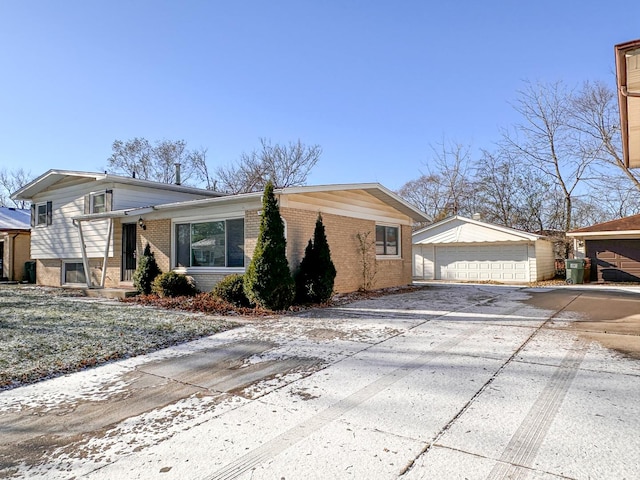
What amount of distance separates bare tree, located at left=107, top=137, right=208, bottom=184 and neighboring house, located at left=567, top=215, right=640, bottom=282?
25.9 metres

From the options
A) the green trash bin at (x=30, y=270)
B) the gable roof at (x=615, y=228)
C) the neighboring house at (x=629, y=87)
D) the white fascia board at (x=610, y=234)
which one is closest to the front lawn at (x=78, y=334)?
the neighboring house at (x=629, y=87)

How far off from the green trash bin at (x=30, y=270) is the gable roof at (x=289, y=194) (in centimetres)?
685

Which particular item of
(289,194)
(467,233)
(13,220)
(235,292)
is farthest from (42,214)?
(467,233)

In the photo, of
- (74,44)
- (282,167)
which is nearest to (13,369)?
(74,44)

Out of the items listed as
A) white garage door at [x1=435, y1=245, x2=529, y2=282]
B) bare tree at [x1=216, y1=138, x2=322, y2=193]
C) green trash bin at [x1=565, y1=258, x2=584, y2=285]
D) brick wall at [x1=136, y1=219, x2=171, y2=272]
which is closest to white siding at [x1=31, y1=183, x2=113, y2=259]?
brick wall at [x1=136, y1=219, x2=171, y2=272]

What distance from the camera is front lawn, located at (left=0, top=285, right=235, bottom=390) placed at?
4551 mm

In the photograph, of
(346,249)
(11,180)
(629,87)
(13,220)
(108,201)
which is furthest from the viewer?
(11,180)

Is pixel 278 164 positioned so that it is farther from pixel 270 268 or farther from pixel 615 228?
pixel 270 268

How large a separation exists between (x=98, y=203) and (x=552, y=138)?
25437 mm

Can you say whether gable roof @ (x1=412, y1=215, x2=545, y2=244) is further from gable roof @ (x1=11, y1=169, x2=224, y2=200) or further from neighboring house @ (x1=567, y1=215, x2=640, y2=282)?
gable roof @ (x1=11, y1=169, x2=224, y2=200)

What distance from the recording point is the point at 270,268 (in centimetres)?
845

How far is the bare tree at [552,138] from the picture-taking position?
915 inches

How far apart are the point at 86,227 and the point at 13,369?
434 inches

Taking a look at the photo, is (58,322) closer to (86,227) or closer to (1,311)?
(1,311)
